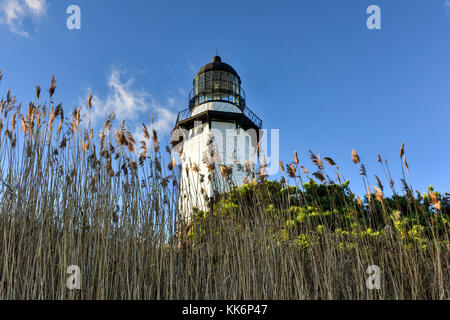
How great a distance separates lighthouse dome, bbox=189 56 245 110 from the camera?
14.6 metres

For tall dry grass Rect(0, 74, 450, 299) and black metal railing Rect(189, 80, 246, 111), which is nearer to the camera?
tall dry grass Rect(0, 74, 450, 299)

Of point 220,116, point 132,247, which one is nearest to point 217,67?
point 220,116

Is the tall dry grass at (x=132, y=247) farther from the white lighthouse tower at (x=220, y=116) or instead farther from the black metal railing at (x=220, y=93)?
the black metal railing at (x=220, y=93)

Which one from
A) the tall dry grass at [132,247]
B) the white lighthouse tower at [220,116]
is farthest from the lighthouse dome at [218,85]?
the tall dry grass at [132,247]

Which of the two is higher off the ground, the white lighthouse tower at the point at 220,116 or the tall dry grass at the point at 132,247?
the white lighthouse tower at the point at 220,116

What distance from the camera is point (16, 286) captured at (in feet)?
6.45

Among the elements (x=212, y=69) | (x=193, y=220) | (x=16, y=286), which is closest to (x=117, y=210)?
(x=193, y=220)

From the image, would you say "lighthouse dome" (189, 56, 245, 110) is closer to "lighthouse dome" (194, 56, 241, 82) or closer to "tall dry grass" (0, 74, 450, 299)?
"lighthouse dome" (194, 56, 241, 82)

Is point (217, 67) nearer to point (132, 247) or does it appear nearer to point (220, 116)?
point (220, 116)

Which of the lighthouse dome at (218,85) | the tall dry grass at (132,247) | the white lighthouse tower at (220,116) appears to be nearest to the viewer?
the tall dry grass at (132,247)

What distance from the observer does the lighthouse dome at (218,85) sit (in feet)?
48.1

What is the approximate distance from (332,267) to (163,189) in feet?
4.53

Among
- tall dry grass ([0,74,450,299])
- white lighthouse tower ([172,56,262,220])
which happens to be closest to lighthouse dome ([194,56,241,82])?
white lighthouse tower ([172,56,262,220])
